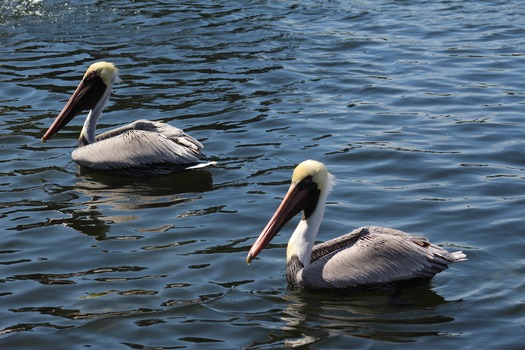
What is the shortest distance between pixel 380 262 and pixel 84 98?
13.6 feet

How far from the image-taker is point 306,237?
21.2ft

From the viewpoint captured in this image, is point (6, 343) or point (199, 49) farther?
point (199, 49)

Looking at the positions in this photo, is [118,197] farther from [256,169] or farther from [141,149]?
[256,169]

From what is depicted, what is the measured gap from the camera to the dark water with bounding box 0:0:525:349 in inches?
234

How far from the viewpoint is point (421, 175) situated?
329 inches

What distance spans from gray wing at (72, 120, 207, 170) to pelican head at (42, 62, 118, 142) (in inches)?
20.8

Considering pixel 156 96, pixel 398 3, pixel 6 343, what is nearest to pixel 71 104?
pixel 156 96

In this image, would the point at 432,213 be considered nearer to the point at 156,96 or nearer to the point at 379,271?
the point at 379,271

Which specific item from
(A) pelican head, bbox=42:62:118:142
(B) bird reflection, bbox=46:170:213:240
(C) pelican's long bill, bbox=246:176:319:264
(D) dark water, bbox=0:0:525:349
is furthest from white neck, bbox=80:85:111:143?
(C) pelican's long bill, bbox=246:176:319:264

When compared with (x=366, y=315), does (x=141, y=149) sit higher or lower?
higher

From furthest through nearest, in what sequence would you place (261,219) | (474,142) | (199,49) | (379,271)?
(199,49)
(474,142)
(261,219)
(379,271)

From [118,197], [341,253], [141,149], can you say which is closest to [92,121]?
[141,149]

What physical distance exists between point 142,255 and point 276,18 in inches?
289

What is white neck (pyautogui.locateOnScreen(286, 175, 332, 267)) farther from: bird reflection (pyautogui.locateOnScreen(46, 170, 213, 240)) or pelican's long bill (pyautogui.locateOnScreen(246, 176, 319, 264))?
bird reflection (pyautogui.locateOnScreen(46, 170, 213, 240))
